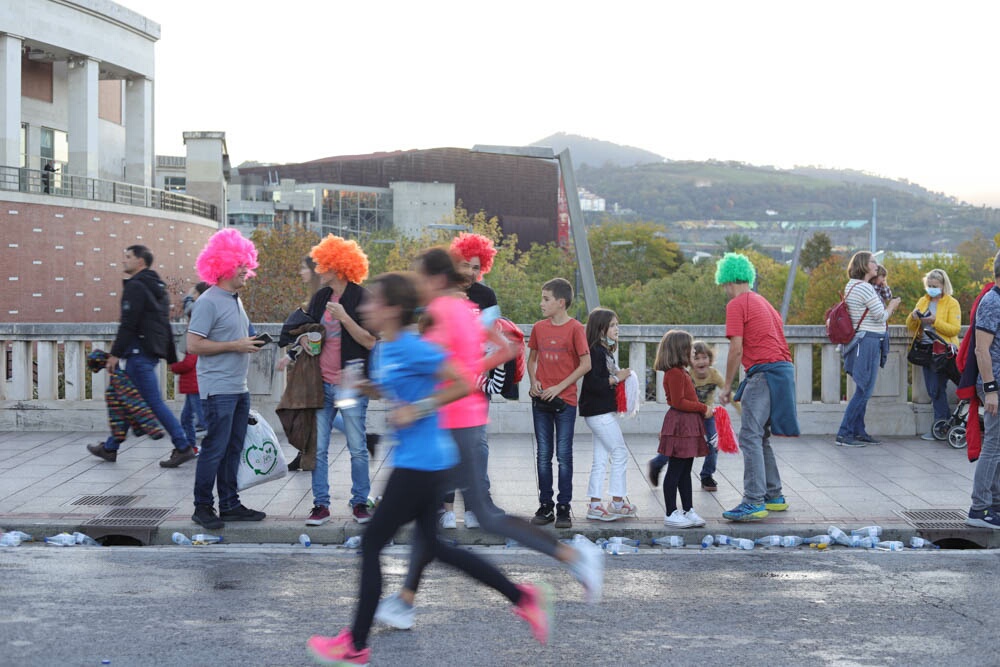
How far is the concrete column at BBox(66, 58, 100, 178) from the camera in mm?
45281

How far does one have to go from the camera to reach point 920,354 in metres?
11.4

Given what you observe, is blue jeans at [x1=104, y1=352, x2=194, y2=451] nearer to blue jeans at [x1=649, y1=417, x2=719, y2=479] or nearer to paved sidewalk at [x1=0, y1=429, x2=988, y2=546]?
paved sidewalk at [x1=0, y1=429, x2=988, y2=546]

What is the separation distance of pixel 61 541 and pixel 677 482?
435 centimetres

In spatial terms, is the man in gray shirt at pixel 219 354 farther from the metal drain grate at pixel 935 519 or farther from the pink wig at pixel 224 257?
the metal drain grate at pixel 935 519

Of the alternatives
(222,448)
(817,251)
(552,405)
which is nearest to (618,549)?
(552,405)

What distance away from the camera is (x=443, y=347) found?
4668 millimetres

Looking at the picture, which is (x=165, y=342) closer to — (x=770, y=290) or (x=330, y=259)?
(x=330, y=259)

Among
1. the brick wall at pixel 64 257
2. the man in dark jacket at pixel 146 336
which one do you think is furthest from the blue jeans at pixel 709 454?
the brick wall at pixel 64 257

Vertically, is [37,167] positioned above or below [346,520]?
above

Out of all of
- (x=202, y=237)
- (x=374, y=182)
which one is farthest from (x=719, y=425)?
(x=374, y=182)

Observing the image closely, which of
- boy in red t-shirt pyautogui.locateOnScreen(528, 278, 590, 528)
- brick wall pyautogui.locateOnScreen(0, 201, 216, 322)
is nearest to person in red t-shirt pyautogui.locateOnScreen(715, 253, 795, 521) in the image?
boy in red t-shirt pyautogui.locateOnScreen(528, 278, 590, 528)

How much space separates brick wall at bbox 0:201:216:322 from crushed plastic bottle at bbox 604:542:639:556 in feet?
121

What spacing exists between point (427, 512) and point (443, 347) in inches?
29.1

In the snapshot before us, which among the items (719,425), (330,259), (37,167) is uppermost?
(37,167)
